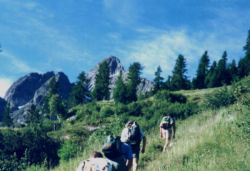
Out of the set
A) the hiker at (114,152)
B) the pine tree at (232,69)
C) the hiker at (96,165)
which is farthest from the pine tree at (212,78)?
the hiker at (96,165)

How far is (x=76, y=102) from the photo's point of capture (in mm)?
76562

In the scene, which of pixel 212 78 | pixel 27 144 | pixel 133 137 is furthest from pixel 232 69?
pixel 133 137

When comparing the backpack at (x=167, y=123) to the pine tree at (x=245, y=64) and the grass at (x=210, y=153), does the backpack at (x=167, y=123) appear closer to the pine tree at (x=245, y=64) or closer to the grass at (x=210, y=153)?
the grass at (x=210, y=153)

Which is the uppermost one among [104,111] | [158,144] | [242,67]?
[242,67]

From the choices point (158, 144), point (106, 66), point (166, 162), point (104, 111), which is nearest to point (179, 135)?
point (158, 144)

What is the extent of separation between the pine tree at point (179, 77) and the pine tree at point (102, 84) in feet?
59.9

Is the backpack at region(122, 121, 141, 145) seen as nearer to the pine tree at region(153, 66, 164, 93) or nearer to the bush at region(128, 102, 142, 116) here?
the bush at region(128, 102, 142, 116)

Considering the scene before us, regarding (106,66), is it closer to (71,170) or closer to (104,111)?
(104,111)

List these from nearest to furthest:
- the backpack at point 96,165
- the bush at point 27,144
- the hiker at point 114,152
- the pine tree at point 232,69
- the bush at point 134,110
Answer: the backpack at point 96,165 → the hiker at point 114,152 → the bush at point 27,144 → the bush at point 134,110 → the pine tree at point 232,69

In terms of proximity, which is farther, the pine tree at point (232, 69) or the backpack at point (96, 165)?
the pine tree at point (232, 69)

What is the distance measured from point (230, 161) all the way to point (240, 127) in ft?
8.76

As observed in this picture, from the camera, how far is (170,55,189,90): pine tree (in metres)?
77.1

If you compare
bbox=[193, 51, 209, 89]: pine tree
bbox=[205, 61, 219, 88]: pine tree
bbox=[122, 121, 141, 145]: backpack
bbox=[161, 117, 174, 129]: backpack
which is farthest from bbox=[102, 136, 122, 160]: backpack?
bbox=[193, 51, 209, 89]: pine tree

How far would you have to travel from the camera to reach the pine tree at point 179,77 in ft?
253
